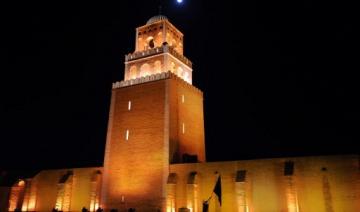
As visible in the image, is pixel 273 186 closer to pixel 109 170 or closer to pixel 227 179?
pixel 227 179

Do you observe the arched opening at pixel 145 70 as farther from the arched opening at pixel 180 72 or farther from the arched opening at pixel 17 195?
the arched opening at pixel 17 195

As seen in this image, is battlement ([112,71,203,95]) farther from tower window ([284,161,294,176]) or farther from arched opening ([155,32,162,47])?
tower window ([284,161,294,176])

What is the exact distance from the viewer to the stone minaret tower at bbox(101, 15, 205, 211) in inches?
1039

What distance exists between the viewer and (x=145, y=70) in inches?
1214

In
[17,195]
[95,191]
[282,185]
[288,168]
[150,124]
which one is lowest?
[17,195]

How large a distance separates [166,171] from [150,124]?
13.5 ft

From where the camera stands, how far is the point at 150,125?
27641 millimetres

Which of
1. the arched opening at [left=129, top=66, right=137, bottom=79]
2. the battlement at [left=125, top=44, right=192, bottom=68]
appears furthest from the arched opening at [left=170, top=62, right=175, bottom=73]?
the arched opening at [left=129, top=66, right=137, bottom=79]

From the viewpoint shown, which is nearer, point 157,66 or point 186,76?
point 157,66

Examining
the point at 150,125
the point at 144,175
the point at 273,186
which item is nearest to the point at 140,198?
the point at 144,175

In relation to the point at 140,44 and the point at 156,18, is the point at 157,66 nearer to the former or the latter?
the point at 140,44

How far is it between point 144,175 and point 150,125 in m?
3.97

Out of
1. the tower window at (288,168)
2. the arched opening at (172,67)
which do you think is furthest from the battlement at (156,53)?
the tower window at (288,168)

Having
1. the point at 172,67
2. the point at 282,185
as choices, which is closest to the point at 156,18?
the point at 172,67
